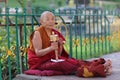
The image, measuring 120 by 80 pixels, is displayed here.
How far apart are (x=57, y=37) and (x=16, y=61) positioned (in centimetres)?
91

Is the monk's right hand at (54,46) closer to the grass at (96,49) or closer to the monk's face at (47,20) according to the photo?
the monk's face at (47,20)

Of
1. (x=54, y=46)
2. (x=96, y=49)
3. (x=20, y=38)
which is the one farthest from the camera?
(x=96, y=49)

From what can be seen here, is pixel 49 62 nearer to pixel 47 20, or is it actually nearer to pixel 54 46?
pixel 54 46

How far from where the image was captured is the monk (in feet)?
17.5

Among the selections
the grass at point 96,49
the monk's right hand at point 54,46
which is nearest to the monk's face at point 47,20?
the monk's right hand at point 54,46

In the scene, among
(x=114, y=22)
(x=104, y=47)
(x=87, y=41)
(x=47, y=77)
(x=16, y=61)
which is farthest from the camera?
(x=114, y=22)

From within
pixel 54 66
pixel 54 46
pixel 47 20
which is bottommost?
pixel 54 66

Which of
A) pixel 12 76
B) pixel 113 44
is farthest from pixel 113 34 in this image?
pixel 12 76

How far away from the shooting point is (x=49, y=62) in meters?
5.44

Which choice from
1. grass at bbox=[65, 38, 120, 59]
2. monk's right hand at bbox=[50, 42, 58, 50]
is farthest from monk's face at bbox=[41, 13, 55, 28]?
grass at bbox=[65, 38, 120, 59]

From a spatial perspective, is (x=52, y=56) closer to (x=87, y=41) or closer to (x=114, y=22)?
(x=87, y=41)

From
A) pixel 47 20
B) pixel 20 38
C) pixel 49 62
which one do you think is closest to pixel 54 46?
pixel 49 62

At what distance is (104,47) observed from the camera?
9211 mm

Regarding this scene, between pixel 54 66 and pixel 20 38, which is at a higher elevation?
pixel 20 38
